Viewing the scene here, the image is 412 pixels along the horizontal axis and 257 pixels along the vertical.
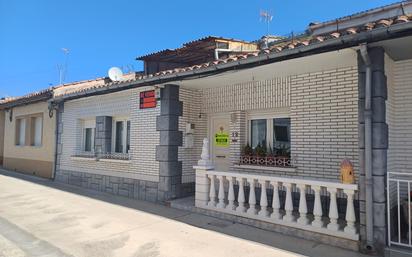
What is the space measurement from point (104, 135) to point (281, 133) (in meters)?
5.75

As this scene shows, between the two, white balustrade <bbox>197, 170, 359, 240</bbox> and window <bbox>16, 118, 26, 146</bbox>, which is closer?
white balustrade <bbox>197, 170, 359, 240</bbox>

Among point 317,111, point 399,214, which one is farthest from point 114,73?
point 399,214

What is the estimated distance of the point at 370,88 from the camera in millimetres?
4750

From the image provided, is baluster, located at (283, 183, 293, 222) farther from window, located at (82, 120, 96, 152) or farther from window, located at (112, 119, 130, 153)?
window, located at (82, 120, 96, 152)

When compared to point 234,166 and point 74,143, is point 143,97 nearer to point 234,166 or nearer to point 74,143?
point 234,166

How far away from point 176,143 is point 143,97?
1.66 m

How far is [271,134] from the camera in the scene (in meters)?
7.48

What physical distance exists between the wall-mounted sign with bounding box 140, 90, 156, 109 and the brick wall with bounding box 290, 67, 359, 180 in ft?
11.8

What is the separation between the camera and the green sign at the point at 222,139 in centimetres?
829

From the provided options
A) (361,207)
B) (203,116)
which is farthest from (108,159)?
(361,207)

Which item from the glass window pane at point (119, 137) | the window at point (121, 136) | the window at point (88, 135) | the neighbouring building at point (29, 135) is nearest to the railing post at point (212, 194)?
the window at point (121, 136)

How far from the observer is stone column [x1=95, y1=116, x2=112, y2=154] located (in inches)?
400

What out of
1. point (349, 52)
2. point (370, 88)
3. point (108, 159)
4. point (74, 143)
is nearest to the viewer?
point (370, 88)

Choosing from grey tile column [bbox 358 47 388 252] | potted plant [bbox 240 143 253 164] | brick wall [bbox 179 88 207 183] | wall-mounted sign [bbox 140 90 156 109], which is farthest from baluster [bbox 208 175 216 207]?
grey tile column [bbox 358 47 388 252]
